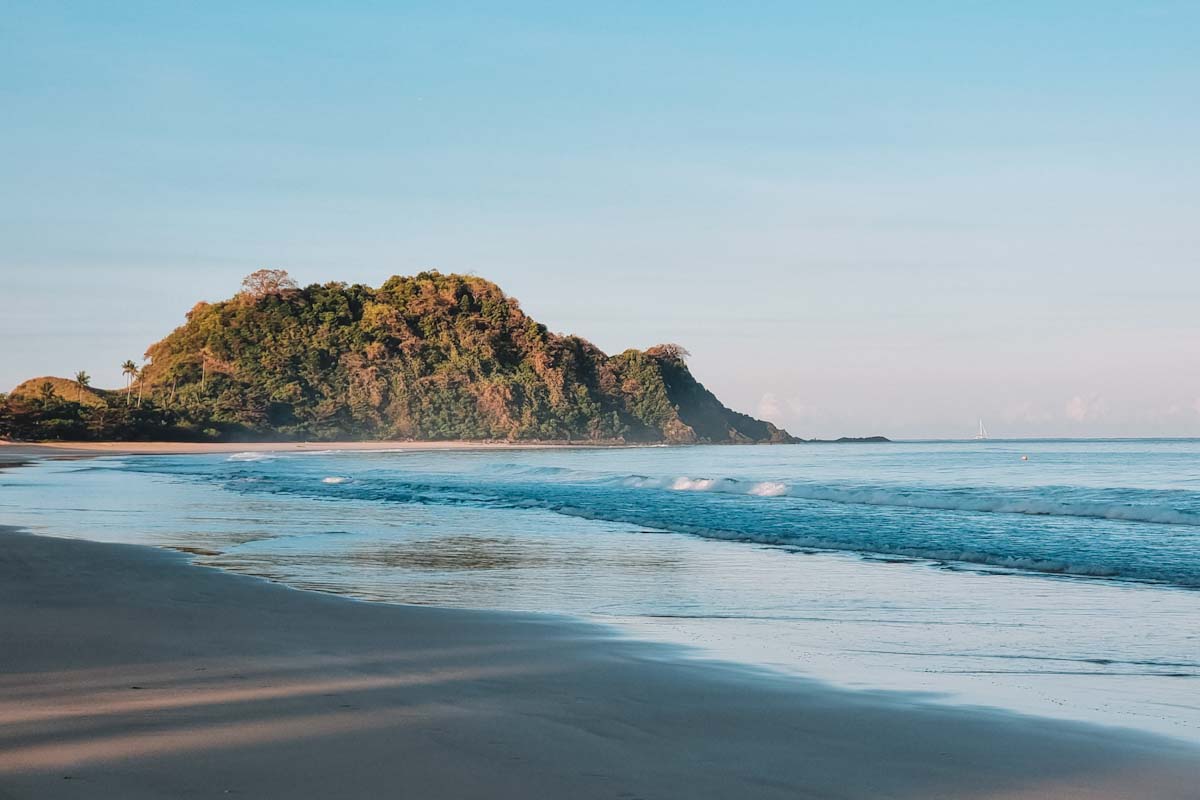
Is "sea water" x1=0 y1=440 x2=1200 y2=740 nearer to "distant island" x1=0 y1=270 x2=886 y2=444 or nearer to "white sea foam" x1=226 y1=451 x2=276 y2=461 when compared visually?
"white sea foam" x1=226 y1=451 x2=276 y2=461

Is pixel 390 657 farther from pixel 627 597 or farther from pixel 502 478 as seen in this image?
pixel 502 478

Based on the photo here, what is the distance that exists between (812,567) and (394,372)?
109m

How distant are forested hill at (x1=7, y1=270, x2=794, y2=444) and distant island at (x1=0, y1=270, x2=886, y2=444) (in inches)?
6.5

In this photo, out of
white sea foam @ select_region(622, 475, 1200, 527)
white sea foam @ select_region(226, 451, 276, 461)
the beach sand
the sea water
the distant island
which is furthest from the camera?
the distant island

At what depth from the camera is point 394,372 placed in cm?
11762

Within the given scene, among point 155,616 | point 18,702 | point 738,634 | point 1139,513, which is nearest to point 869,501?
point 1139,513

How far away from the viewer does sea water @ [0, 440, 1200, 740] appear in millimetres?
5945

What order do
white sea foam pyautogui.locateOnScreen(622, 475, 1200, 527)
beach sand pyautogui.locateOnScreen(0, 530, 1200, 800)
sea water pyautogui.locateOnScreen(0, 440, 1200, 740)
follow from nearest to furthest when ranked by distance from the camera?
beach sand pyautogui.locateOnScreen(0, 530, 1200, 800)
sea water pyautogui.locateOnScreen(0, 440, 1200, 740)
white sea foam pyautogui.locateOnScreen(622, 475, 1200, 527)

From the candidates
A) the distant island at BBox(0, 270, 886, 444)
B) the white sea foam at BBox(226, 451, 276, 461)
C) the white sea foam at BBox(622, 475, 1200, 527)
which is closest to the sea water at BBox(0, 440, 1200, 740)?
the white sea foam at BBox(622, 475, 1200, 527)

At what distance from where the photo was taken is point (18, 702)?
437 cm

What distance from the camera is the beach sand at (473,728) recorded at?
344 centimetres

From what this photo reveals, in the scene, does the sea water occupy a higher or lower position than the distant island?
lower

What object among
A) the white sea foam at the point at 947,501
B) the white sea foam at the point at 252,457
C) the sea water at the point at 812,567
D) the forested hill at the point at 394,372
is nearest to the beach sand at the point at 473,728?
the sea water at the point at 812,567

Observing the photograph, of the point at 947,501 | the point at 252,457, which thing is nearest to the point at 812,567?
the point at 947,501
